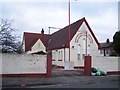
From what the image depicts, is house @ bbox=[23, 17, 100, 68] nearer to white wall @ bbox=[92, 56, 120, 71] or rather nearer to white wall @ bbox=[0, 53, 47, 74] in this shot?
white wall @ bbox=[92, 56, 120, 71]

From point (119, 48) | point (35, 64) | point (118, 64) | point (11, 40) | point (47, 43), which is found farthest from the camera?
point (47, 43)

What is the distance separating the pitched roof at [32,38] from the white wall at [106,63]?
27.4m

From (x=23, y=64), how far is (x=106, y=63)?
1185 cm

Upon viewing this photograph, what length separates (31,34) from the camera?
61.4 meters

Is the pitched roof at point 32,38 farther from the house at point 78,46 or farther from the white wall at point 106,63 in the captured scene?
the white wall at point 106,63

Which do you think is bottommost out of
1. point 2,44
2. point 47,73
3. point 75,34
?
point 47,73

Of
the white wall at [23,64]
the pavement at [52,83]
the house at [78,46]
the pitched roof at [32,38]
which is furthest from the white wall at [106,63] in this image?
the pitched roof at [32,38]

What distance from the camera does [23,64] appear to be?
24328mm

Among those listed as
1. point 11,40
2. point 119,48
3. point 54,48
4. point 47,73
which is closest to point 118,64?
point 119,48

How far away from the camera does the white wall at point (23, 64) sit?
23.6 metres

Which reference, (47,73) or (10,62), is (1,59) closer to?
(10,62)

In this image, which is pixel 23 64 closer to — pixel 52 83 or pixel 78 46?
pixel 52 83

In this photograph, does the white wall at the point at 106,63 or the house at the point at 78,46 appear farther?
the house at the point at 78,46

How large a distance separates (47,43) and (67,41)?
1563 centimetres
